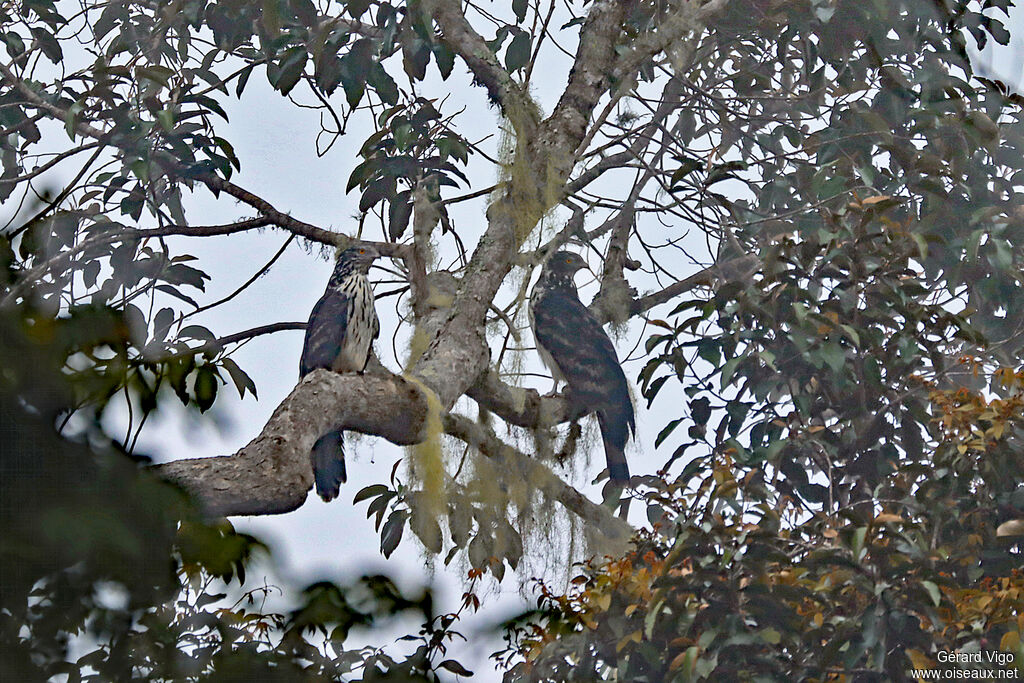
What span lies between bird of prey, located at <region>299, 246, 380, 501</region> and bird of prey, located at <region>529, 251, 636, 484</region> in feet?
1.55

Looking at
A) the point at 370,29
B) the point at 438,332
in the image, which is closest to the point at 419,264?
the point at 438,332

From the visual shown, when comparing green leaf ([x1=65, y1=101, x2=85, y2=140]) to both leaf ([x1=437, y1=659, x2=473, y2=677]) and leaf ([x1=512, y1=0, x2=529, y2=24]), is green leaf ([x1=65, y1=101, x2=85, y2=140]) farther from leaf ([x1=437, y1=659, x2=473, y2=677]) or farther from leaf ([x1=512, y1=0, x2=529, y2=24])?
leaf ([x1=437, y1=659, x2=473, y2=677])

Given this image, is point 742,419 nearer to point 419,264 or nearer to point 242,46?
point 419,264

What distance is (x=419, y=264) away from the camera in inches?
80.0

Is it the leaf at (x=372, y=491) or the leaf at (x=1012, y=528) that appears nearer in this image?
the leaf at (x=1012, y=528)

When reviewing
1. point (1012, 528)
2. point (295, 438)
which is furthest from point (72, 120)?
point (1012, 528)

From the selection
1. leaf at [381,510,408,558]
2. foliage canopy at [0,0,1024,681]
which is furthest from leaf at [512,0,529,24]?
leaf at [381,510,408,558]

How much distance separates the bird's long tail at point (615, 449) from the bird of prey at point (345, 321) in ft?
2.12

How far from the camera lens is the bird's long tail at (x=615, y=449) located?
2439mm

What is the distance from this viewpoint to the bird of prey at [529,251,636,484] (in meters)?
2.46

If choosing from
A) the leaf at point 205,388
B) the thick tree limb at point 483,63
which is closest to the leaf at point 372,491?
the thick tree limb at point 483,63

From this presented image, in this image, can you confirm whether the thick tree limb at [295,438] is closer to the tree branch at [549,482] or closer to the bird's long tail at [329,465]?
the tree branch at [549,482]

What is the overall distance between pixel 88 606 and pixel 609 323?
2125mm

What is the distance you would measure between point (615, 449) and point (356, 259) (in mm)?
829
